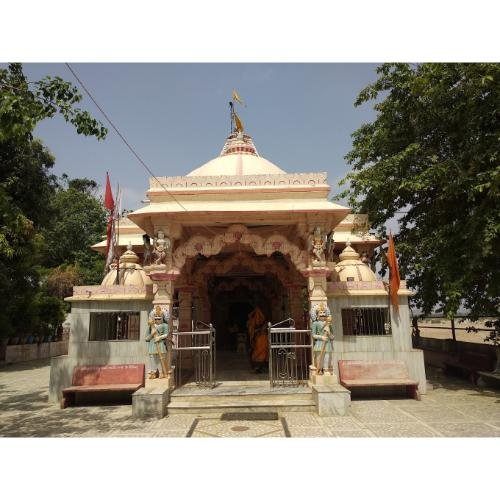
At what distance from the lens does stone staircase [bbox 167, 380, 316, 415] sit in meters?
7.76

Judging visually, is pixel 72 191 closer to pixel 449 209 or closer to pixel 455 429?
pixel 449 209

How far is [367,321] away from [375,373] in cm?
132

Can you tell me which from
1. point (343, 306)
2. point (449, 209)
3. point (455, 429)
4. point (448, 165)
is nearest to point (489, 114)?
point (448, 165)

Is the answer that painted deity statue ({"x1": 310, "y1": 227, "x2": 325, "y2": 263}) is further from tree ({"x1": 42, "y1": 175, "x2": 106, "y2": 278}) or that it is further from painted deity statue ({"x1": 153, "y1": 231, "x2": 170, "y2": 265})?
tree ({"x1": 42, "y1": 175, "x2": 106, "y2": 278})

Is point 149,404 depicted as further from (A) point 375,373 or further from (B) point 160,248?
(A) point 375,373

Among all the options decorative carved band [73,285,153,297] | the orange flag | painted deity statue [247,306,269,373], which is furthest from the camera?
painted deity statue [247,306,269,373]

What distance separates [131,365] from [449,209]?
9.19 meters

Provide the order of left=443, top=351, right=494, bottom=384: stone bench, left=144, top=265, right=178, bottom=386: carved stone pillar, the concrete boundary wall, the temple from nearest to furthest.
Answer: left=144, top=265, right=178, bottom=386: carved stone pillar → the temple → left=443, top=351, right=494, bottom=384: stone bench → the concrete boundary wall

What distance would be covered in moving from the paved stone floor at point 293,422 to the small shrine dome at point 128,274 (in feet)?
10.5

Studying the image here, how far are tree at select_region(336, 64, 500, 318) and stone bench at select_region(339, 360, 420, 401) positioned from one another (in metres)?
1.89

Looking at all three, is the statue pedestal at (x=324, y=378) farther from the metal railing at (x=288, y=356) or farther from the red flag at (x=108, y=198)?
the red flag at (x=108, y=198)

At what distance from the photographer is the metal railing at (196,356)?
28.5 ft

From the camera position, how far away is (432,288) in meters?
11.0

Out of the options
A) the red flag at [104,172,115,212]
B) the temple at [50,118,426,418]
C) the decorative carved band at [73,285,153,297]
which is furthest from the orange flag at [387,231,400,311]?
the red flag at [104,172,115,212]
